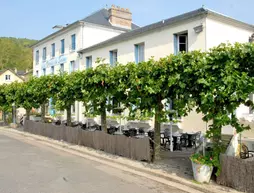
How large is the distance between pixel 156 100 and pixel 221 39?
327 inches

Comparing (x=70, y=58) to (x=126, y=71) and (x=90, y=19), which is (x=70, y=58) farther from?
(x=126, y=71)

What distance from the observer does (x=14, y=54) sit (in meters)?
72.1

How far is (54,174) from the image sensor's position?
745 cm

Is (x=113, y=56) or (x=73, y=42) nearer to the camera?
(x=113, y=56)

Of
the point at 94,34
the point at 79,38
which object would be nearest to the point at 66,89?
the point at 79,38

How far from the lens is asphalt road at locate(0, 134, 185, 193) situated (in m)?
6.18

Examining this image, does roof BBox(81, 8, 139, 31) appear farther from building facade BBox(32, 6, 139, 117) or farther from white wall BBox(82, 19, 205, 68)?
white wall BBox(82, 19, 205, 68)

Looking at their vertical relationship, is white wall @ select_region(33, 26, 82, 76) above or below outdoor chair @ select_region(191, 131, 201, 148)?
above

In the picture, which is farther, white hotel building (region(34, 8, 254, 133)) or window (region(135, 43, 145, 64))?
window (region(135, 43, 145, 64))

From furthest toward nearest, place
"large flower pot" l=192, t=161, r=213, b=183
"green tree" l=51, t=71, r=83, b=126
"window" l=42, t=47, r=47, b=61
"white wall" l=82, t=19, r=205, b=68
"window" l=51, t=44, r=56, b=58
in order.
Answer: "window" l=42, t=47, r=47, b=61 → "window" l=51, t=44, r=56, b=58 → "white wall" l=82, t=19, r=205, b=68 → "green tree" l=51, t=71, r=83, b=126 → "large flower pot" l=192, t=161, r=213, b=183

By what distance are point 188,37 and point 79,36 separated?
485 inches

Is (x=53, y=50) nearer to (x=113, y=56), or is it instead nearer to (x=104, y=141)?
(x=113, y=56)

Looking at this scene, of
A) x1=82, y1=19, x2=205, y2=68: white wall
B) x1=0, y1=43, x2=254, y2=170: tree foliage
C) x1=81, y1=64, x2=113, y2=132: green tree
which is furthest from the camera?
x1=82, y1=19, x2=205, y2=68: white wall

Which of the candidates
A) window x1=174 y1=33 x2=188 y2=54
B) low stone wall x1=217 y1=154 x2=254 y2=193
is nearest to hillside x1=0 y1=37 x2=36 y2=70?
window x1=174 y1=33 x2=188 y2=54
